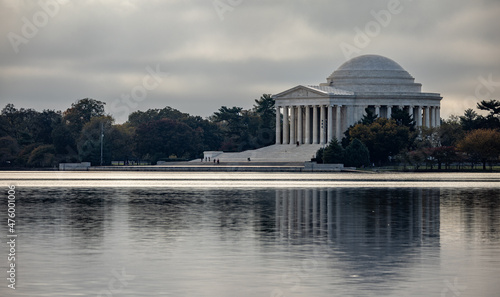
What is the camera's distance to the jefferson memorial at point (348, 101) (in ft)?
582

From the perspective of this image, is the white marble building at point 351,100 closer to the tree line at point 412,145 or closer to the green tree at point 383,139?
the tree line at point 412,145

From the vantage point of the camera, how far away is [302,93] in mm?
179875

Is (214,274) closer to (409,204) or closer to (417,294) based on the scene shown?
(417,294)

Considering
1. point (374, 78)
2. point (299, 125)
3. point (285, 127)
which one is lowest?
point (285, 127)

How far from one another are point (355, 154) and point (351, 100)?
147 feet

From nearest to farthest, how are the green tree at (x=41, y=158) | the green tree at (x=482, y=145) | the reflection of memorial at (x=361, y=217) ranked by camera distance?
1. the reflection of memorial at (x=361, y=217)
2. the green tree at (x=482, y=145)
3. the green tree at (x=41, y=158)

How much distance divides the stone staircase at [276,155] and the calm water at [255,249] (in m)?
105

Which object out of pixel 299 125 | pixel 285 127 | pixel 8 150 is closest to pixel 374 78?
pixel 299 125

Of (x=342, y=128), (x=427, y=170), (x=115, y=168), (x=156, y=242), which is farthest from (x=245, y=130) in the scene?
(x=156, y=242)

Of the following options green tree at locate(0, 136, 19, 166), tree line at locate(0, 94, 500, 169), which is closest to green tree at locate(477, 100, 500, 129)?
tree line at locate(0, 94, 500, 169)

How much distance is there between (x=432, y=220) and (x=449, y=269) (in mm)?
16377

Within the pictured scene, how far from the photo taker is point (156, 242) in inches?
1299

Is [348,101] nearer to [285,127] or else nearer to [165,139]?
[285,127]

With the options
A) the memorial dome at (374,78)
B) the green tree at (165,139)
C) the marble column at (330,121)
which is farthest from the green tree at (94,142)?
the memorial dome at (374,78)
